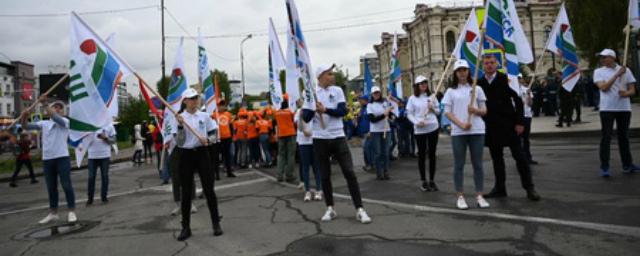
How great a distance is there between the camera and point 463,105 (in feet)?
20.3

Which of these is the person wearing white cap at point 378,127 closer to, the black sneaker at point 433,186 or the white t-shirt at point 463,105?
the black sneaker at point 433,186

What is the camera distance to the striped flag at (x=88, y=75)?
5.83 metres

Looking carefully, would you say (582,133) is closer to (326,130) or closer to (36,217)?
(326,130)

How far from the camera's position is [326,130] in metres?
6.02

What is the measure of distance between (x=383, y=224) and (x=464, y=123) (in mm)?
1708

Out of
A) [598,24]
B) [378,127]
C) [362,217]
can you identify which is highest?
[598,24]

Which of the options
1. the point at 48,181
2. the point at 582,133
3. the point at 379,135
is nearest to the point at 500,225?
the point at 379,135

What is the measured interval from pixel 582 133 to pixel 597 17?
63.3 feet

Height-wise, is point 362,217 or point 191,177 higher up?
point 191,177

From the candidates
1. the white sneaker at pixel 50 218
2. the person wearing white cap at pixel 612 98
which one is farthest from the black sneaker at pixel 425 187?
the white sneaker at pixel 50 218

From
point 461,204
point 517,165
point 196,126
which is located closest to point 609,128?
A: point 517,165

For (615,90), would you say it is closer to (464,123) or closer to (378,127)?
(464,123)

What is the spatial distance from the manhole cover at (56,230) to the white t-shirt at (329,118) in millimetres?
3616

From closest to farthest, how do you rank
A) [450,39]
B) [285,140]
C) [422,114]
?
[422,114] → [285,140] → [450,39]
